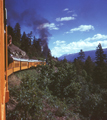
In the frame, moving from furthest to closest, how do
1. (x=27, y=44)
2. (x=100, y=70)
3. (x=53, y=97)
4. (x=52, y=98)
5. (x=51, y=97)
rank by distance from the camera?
1. (x=27, y=44)
2. (x=100, y=70)
3. (x=53, y=97)
4. (x=52, y=98)
5. (x=51, y=97)

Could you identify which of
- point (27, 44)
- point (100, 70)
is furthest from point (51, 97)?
point (27, 44)

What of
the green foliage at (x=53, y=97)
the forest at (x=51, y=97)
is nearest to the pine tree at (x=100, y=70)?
the forest at (x=51, y=97)

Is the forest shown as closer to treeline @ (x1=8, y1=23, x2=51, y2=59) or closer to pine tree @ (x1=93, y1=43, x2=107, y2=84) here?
pine tree @ (x1=93, y1=43, x2=107, y2=84)

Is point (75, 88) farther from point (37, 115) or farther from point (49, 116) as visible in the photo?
point (37, 115)

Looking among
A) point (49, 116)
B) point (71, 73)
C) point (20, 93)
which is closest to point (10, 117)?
point (20, 93)

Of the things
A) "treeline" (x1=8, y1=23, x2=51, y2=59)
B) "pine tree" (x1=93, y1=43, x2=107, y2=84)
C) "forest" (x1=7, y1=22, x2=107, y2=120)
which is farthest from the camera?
"treeline" (x1=8, y1=23, x2=51, y2=59)

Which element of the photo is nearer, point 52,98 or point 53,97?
point 52,98

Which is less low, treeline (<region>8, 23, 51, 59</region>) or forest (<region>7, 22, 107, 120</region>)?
treeline (<region>8, 23, 51, 59</region>)

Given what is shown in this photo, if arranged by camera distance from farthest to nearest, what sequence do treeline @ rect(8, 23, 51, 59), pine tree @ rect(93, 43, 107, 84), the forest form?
treeline @ rect(8, 23, 51, 59)
pine tree @ rect(93, 43, 107, 84)
the forest

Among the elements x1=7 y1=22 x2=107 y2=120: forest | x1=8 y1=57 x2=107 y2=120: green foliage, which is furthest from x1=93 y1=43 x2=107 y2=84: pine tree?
x1=8 y1=57 x2=107 y2=120: green foliage

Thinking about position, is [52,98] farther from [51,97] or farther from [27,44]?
[27,44]

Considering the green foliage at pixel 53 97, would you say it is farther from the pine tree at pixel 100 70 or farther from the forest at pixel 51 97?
the pine tree at pixel 100 70

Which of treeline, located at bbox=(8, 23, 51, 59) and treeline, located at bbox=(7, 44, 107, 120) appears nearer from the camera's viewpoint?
treeline, located at bbox=(7, 44, 107, 120)

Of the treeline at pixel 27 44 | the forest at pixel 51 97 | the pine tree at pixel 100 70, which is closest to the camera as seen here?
the forest at pixel 51 97
